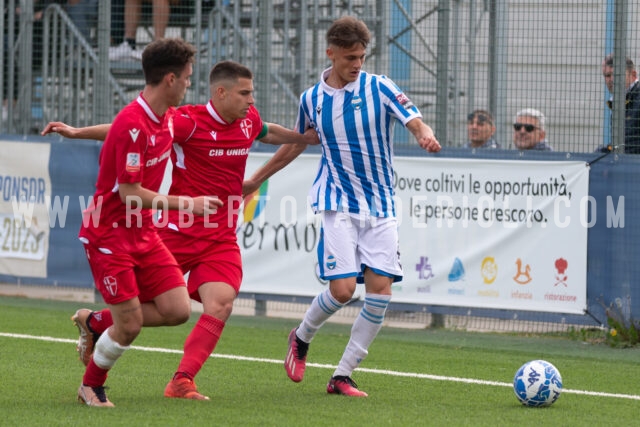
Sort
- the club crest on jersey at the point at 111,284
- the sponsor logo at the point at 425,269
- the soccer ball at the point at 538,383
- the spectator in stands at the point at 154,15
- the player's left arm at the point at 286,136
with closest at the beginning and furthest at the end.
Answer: the club crest on jersey at the point at 111,284, the soccer ball at the point at 538,383, the player's left arm at the point at 286,136, the sponsor logo at the point at 425,269, the spectator in stands at the point at 154,15

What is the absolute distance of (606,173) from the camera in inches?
398

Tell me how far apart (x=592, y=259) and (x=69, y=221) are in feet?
18.1

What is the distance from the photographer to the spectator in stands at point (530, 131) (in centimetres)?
1073

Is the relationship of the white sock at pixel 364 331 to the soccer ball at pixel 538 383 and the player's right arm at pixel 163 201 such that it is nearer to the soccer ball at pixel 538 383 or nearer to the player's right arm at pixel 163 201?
the soccer ball at pixel 538 383

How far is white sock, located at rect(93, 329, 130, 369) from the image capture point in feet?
19.7

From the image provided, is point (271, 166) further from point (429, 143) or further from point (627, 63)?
point (627, 63)

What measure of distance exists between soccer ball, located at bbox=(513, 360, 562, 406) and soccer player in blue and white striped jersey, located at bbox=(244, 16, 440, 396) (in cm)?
100

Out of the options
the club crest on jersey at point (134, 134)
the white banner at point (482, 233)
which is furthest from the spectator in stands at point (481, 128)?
the club crest on jersey at point (134, 134)

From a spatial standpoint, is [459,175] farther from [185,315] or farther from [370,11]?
[185,315]

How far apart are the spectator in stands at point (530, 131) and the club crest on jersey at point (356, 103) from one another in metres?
4.14

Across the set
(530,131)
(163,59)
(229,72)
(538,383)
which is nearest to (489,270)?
(530,131)

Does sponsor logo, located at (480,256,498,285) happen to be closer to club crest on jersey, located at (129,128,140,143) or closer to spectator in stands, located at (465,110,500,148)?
spectator in stands, located at (465,110,500,148)

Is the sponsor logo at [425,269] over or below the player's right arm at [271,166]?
below

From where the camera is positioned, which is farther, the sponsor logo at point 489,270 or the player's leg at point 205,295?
the sponsor logo at point 489,270
